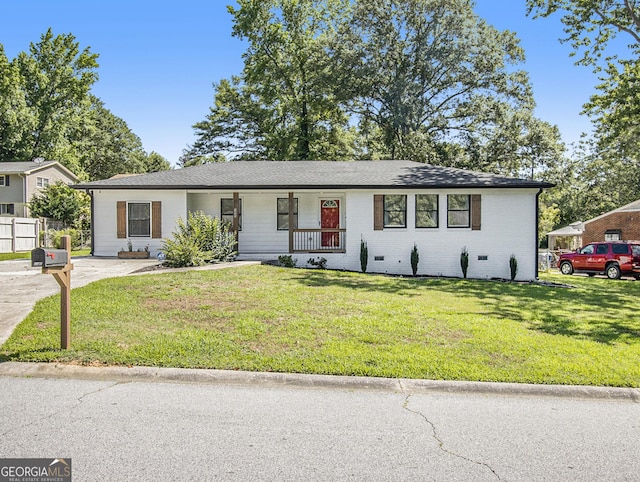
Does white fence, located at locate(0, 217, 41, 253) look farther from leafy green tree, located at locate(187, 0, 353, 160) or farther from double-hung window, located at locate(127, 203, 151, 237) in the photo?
leafy green tree, located at locate(187, 0, 353, 160)

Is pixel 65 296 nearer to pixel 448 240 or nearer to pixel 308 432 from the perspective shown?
pixel 308 432

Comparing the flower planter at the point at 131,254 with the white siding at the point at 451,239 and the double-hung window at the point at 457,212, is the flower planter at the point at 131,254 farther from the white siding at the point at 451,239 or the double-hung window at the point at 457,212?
the double-hung window at the point at 457,212

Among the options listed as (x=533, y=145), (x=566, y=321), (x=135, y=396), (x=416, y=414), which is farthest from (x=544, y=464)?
(x=533, y=145)

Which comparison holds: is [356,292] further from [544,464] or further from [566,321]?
[544,464]

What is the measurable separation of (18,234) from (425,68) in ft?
85.0

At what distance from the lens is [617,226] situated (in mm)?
34250

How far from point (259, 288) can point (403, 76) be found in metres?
25.6

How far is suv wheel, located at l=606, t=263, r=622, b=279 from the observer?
2089cm

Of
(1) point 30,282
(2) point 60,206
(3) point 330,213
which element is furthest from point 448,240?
(2) point 60,206

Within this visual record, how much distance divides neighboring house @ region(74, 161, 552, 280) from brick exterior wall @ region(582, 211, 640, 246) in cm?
2041

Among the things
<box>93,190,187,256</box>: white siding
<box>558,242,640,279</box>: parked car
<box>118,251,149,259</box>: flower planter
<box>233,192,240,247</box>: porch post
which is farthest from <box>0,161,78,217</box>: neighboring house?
<box>558,242,640,279</box>: parked car

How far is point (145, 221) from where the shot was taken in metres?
18.7

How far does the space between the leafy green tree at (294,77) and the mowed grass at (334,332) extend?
24086 mm

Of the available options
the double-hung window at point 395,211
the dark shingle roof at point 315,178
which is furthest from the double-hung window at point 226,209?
the double-hung window at point 395,211
